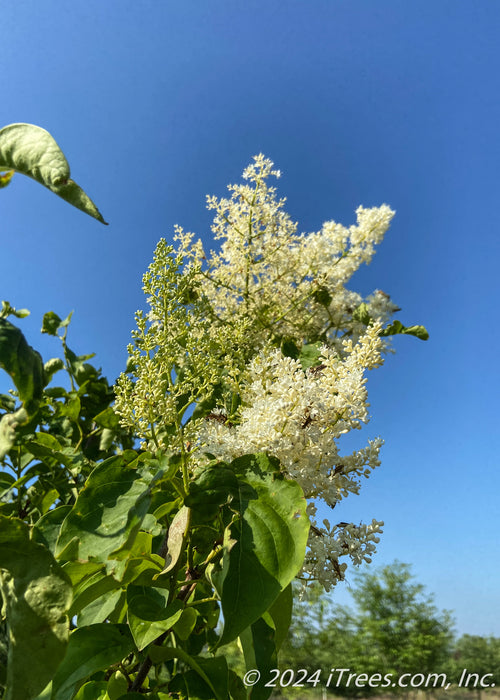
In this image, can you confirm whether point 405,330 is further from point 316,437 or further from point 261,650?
point 261,650

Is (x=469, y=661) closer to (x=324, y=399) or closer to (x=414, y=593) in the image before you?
(x=414, y=593)

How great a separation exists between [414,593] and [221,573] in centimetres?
2684

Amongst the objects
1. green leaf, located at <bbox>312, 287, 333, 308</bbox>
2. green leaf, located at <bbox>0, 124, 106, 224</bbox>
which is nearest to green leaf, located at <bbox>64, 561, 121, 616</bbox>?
green leaf, located at <bbox>0, 124, 106, 224</bbox>

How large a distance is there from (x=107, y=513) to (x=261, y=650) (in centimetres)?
34

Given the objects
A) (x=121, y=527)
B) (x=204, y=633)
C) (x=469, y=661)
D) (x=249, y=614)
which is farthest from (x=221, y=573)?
(x=469, y=661)

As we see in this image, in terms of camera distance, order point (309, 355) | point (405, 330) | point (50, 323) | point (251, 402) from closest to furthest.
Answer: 1. point (251, 402)
2. point (309, 355)
3. point (405, 330)
4. point (50, 323)

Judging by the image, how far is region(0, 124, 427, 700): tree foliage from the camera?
0.48m

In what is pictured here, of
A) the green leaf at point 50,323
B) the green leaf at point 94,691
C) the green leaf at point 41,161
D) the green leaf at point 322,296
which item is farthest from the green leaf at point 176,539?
the green leaf at point 50,323

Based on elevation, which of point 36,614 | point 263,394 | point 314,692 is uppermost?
point 314,692

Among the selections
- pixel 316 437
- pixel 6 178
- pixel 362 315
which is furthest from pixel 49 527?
pixel 362 315

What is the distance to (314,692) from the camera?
2211 cm

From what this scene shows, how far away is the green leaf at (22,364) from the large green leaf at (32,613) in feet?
0.61

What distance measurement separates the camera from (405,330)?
1.58 m

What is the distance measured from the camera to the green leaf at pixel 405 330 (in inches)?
60.1
